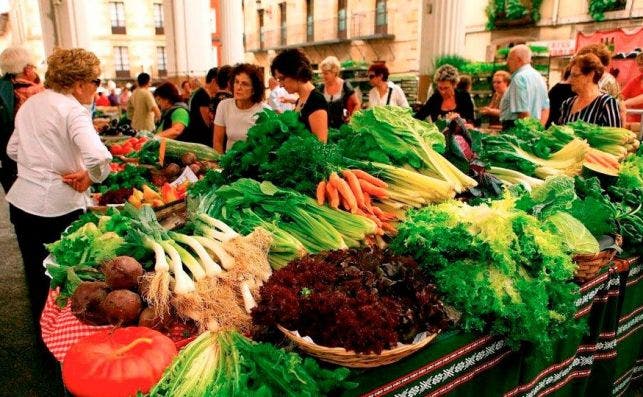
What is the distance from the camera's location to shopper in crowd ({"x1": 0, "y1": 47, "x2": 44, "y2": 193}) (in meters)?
4.12

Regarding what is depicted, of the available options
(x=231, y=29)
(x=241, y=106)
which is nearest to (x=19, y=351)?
(x=241, y=106)

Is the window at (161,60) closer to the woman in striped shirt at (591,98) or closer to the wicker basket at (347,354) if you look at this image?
the woman in striped shirt at (591,98)

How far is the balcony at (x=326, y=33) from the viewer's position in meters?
26.1

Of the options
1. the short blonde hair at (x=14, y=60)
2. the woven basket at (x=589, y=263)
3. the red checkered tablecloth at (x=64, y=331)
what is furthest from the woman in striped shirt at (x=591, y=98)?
the short blonde hair at (x=14, y=60)

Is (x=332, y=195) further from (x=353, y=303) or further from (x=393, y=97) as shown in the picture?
(x=393, y=97)

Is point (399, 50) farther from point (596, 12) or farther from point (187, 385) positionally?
point (187, 385)

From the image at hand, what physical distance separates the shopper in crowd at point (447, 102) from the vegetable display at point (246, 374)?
487 centimetres

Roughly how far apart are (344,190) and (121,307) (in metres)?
1.18

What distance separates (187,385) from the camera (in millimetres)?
1382

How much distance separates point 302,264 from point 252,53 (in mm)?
38398

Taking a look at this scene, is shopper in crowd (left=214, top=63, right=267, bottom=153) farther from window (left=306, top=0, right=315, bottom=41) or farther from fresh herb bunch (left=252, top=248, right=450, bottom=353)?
window (left=306, top=0, right=315, bottom=41)

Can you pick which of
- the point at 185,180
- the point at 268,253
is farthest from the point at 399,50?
the point at 268,253

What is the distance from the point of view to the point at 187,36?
36.7 ft

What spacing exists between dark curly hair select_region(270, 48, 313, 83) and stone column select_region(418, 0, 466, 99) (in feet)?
23.7
